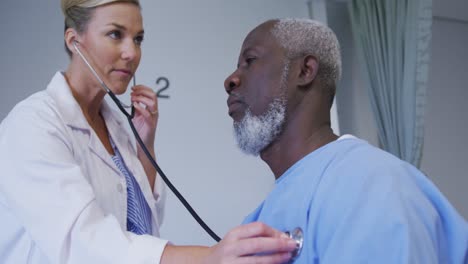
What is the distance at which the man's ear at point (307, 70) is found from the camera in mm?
1019

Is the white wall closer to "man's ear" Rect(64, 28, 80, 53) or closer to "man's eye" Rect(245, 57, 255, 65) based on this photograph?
"man's eye" Rect(245, 57, 255, 65)

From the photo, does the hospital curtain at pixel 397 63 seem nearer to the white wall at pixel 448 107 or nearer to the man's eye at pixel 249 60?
the white wall at pixel 448 107

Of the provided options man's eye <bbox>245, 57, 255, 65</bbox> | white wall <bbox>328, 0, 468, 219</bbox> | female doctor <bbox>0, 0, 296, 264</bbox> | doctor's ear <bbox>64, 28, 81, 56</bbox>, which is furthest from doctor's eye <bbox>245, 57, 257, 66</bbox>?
white wall <bbox>328, 0, 468, 219</bbox>

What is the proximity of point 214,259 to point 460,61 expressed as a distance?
264 cm

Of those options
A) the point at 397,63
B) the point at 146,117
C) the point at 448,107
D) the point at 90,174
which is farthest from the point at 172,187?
the point at 448,107

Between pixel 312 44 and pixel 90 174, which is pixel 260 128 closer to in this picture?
pixel 312 44

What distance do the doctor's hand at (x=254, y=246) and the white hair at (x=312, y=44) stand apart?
1.47ft

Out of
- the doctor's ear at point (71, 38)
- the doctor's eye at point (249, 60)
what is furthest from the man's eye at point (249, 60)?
the doctor's ear at point (71, 38)

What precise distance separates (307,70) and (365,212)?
41 centimetres

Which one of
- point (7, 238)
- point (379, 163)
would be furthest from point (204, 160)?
point (379, 163)

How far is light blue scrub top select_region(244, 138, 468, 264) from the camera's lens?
667mm

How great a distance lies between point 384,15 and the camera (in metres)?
2.20

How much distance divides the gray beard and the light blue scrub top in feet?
0.53

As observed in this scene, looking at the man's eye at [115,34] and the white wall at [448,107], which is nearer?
the man's eye at [115,34]
